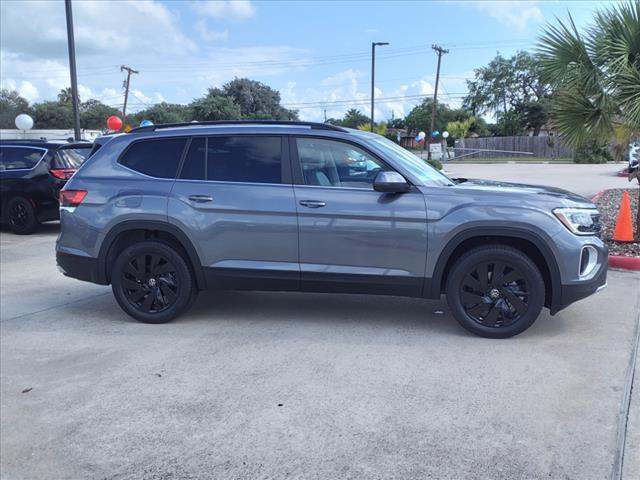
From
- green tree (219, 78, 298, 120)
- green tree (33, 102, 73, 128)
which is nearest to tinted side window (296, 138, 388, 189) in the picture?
green tree (219, 78, 298, 120)

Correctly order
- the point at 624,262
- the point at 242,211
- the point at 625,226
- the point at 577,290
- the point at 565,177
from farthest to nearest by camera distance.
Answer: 1. the point at 565,177
2. the point at 625,226
3. the point at 624,262
4. the point at 242,211
5. the point at 577,290

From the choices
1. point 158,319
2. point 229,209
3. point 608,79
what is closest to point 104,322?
point 158,319

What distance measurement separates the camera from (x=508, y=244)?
15.7 ft

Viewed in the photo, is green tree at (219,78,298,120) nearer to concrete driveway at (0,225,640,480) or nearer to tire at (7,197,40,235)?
tire at (7,197,40,235)

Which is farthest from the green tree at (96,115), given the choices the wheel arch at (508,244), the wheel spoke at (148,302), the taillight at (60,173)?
the wheel arch at (508,244)

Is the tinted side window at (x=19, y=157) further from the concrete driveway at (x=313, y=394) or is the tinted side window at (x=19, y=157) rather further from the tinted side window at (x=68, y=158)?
the concrete driveway at (x=313, y=394)

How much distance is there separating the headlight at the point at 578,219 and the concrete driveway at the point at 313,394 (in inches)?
36.9

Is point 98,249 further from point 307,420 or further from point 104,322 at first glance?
point 307,420

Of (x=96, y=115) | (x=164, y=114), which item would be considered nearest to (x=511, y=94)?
(x=164, y=114)

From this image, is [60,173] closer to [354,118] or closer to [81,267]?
[81,267]

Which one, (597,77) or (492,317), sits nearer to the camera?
(492,317)

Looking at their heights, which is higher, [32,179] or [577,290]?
[32,179]

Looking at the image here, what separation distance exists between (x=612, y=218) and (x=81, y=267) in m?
9.67

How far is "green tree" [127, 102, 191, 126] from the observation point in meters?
68.0
